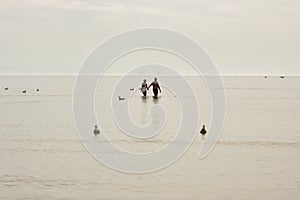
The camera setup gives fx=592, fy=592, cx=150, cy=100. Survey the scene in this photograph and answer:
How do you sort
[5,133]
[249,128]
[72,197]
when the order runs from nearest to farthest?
[72,197] < [5,133] < [249,128]

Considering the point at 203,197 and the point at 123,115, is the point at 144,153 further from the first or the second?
the point at 123,115

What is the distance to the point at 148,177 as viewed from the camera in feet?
70.0

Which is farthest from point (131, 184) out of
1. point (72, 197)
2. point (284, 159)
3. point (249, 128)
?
point (249, 128)

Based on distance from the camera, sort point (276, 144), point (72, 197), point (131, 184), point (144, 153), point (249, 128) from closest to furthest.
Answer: point (72, 197) < point (131, 184) < point (144, 153) < point (276, 144) < point (249, 128)

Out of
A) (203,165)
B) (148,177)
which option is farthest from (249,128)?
(148,177)

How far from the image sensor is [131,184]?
20203 mm

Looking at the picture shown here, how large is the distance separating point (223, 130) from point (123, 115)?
42.3ft

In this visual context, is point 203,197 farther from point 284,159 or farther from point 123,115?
point 123,115

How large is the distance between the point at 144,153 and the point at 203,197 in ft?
26.8

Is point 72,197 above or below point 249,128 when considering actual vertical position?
below

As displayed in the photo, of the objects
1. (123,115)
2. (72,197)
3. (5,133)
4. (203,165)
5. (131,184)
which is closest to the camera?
(72,197)

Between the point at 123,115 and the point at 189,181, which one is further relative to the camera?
the point at 123,115

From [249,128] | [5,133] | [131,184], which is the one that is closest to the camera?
[131,184]

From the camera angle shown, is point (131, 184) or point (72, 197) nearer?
point (72, 197)
